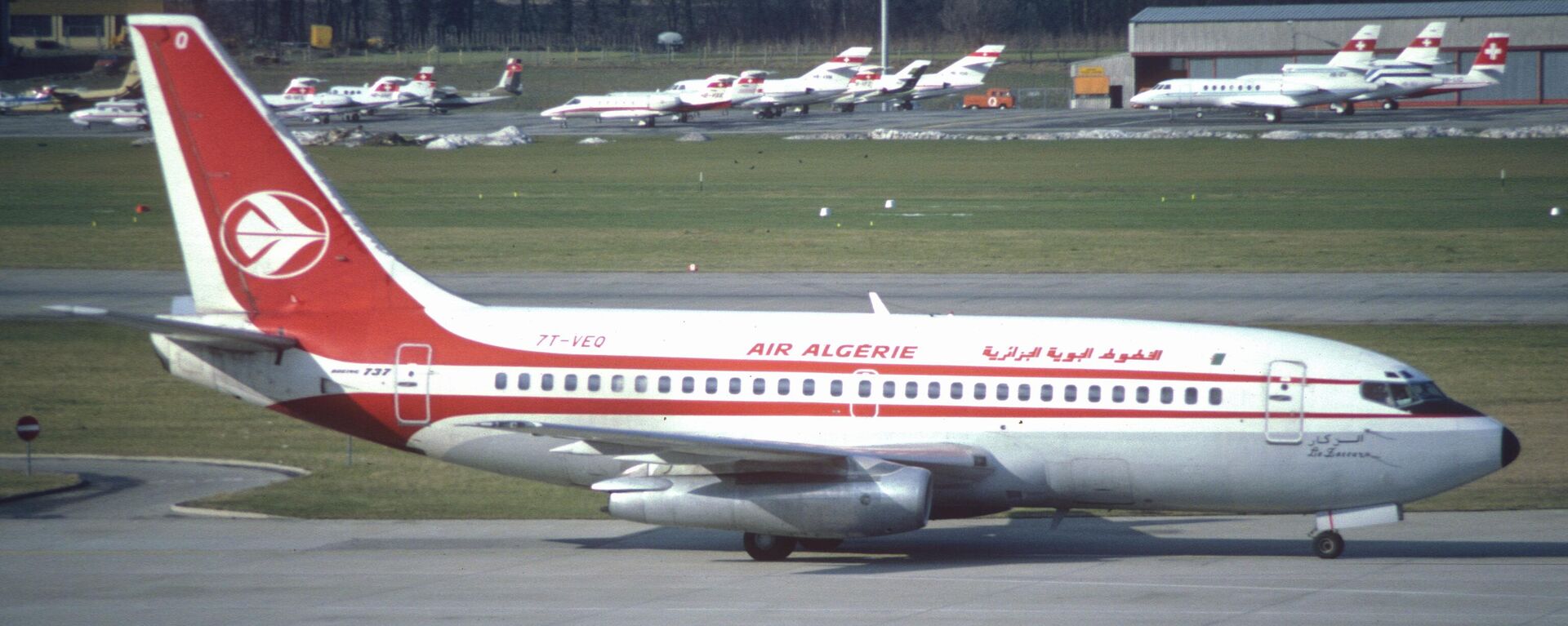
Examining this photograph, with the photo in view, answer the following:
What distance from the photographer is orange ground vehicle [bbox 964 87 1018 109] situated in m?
148

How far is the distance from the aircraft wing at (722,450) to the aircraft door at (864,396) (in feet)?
1.57

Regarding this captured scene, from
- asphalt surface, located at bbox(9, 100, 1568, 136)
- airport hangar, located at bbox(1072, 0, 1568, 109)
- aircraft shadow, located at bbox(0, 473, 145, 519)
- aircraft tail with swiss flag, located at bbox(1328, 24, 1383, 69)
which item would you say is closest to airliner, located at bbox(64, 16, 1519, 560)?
aircraft shadow, located at bbox(0, 473, 145, 519)

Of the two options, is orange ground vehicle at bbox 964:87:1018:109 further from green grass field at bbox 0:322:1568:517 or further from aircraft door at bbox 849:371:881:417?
aircraft door at bbox 849:371:881:417

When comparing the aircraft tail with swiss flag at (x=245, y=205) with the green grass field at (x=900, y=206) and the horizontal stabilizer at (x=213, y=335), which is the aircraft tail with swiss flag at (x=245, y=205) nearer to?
the horizontal stabilizer at (x=213, y=335)

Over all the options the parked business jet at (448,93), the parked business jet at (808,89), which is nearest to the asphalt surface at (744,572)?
the parked business jet at (808,89)

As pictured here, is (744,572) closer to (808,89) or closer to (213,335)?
(213,335)

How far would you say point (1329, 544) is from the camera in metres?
21.7

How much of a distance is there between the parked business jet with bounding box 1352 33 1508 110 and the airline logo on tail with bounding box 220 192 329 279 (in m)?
108

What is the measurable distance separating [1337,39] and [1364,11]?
12.1 feet

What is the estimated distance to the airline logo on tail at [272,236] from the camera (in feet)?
77.6

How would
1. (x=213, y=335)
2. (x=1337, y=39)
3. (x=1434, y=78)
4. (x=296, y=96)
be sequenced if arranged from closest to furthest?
1. (x=213, y=335)
2. (x=1434, y=78)
3. (x=1337, y=39)
4. (x=296, y=96)

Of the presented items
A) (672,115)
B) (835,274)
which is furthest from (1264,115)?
(835,274)

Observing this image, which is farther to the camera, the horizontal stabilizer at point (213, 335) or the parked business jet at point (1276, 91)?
the parked business jet at point (1276, 91)

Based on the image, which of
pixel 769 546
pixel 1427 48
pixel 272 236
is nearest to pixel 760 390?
pixel 769 546
